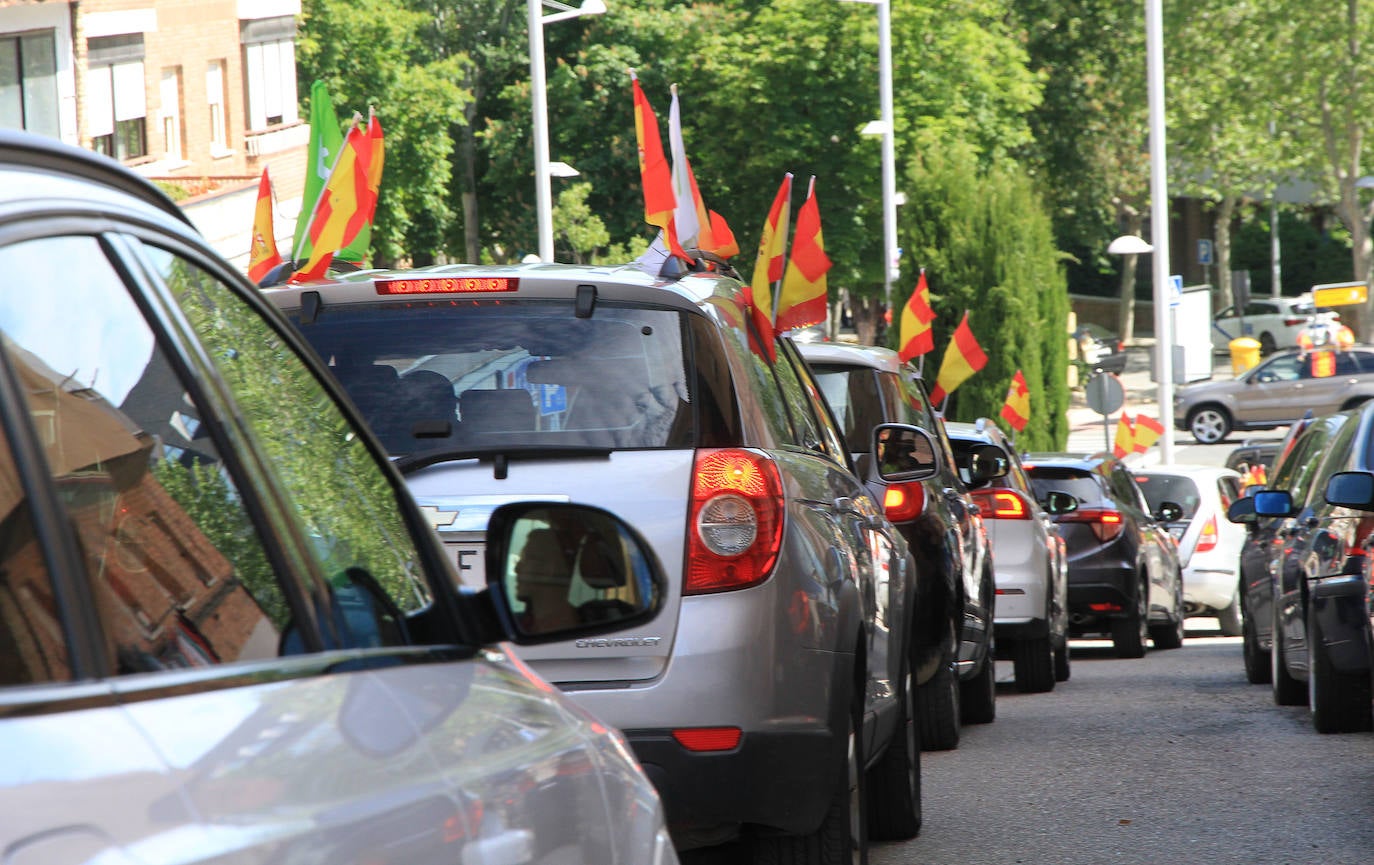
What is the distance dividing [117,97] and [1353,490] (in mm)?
29134

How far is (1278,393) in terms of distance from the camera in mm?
45188

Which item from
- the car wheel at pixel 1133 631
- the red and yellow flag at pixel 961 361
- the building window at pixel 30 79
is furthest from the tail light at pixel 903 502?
the building window at pixel 30 79

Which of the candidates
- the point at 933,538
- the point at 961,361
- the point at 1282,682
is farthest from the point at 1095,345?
the point at 933,538

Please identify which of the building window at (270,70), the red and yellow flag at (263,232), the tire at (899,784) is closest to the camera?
the tire at (899,784)

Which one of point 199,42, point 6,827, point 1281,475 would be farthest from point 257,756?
point 199,42

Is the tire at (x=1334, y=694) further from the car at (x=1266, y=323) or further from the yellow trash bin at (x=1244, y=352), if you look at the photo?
the car at (x=1266, y=323)

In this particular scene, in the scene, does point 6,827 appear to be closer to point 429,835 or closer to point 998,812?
point 429,835

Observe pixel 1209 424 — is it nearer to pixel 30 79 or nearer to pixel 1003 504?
pixel 30 79

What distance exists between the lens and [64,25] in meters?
30.7

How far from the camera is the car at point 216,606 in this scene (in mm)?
1488

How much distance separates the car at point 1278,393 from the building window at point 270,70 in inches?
809

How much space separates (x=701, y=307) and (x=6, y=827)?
3.81 meters

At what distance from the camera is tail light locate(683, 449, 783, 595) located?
4.72 m

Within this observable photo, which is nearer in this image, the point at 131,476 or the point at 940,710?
the point at 131,476
